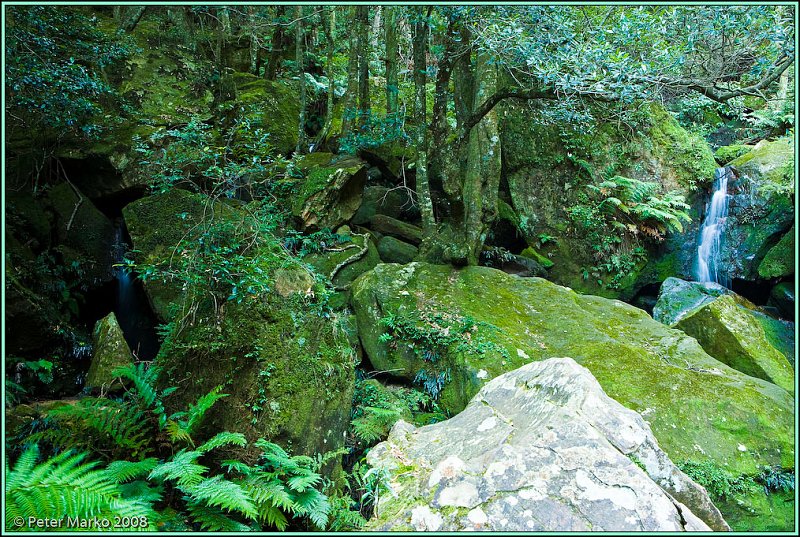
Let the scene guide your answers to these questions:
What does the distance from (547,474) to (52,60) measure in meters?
6.61

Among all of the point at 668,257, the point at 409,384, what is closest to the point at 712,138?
the point at 668,257

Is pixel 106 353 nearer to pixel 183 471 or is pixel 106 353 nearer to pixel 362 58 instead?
pixel 183 471

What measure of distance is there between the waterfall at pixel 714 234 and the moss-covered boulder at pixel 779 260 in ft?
2.84

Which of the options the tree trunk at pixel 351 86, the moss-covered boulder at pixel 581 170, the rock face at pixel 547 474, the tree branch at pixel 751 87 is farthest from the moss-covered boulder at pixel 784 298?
the tree trunk at pixel 351 86

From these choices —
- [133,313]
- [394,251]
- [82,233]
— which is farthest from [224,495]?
[82,233]

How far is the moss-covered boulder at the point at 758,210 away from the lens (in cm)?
967

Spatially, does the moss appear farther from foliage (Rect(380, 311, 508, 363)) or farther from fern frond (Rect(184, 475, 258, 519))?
fern frond (Rect(184, 475, 258, 519))

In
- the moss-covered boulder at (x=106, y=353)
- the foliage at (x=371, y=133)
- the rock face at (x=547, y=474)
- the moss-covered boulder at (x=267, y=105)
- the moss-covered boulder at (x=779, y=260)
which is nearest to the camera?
the rock face at (x=547, y=474)

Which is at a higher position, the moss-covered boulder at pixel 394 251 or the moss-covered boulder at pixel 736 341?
the moss-covered boulder at pixel 394 251

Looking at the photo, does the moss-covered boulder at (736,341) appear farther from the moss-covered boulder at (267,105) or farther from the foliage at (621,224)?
the moss-covered boulder at (267,105)

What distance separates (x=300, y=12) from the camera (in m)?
8.79

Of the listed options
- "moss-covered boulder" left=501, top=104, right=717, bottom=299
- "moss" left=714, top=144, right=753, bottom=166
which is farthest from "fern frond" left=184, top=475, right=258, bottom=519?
"moss" left=714, top=144, right=753, bottom=166

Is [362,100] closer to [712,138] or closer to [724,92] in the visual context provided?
[724,92]

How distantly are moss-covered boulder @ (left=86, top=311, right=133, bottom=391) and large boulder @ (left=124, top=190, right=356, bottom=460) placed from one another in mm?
2514
